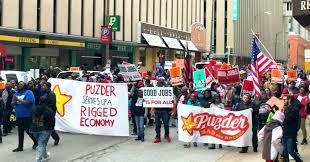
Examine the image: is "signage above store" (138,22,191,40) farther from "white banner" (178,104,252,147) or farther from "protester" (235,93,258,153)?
"protester" (235,93,258,153)

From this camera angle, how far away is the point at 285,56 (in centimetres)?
12769

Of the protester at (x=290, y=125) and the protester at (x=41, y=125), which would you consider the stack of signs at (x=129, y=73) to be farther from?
the protester at (x=290, y=125)

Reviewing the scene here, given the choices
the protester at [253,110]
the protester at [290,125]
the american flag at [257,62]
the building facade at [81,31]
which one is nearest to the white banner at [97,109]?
the protester at [253,110]

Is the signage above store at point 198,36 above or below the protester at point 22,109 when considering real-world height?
above

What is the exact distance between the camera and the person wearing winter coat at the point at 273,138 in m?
9.39

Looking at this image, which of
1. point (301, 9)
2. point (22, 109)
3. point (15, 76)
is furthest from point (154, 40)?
point (22, 109)

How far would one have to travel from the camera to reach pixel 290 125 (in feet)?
32.8

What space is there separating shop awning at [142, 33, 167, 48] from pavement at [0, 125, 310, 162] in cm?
3010

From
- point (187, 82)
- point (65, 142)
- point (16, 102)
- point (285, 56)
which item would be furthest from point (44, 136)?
point (285, 56)

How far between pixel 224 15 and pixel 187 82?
61928 mm

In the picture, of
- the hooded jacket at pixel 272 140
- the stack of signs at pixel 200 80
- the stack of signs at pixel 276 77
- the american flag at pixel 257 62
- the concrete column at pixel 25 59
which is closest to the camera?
the hooded jacket at pixel 272 140

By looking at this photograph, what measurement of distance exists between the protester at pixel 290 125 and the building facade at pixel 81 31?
1635 centimetres

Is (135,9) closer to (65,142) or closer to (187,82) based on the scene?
(187,82)

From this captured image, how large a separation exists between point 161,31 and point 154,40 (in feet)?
10.5
